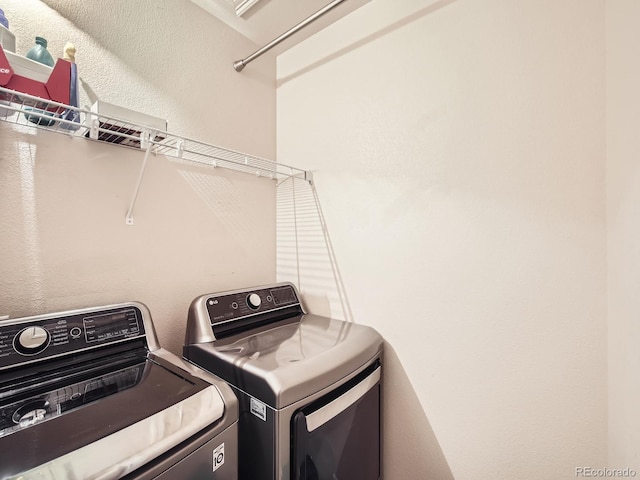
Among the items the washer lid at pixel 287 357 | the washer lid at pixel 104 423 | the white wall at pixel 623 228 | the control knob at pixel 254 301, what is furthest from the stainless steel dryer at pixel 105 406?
the white wall at pixel 623 228

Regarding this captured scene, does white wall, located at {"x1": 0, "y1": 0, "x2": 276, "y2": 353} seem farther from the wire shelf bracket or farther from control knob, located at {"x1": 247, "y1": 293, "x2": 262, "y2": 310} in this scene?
control knob, located at {"x1": 247, "y1": 293, "x2": 262, "y2": 310}

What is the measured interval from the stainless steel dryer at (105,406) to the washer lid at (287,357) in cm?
11

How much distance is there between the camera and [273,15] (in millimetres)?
1389

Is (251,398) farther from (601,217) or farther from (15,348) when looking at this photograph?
(601,217)

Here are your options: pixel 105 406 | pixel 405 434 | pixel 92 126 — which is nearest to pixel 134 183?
pixel 92 126

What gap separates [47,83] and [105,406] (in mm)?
862

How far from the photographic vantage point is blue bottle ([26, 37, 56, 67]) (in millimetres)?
810

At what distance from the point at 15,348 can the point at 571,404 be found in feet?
5.12

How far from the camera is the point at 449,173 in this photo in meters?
1.08

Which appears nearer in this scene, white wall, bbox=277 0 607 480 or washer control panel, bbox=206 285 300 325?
white wall, bbox=277 0 607 480

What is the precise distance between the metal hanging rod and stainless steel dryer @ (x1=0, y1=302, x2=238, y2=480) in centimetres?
123

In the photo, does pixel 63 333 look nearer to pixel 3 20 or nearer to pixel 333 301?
pixel 3 20

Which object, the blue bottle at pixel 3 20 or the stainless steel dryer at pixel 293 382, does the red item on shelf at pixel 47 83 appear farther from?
the stainless steel dryer at pixel 293 382

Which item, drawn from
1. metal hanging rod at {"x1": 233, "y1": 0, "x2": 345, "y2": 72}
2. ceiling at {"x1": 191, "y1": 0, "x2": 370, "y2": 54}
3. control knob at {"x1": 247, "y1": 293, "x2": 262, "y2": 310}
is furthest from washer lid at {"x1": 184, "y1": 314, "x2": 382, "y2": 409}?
ceiling at {"x1": 191, "y1": 0, "x2": 370, "y2": 54}
